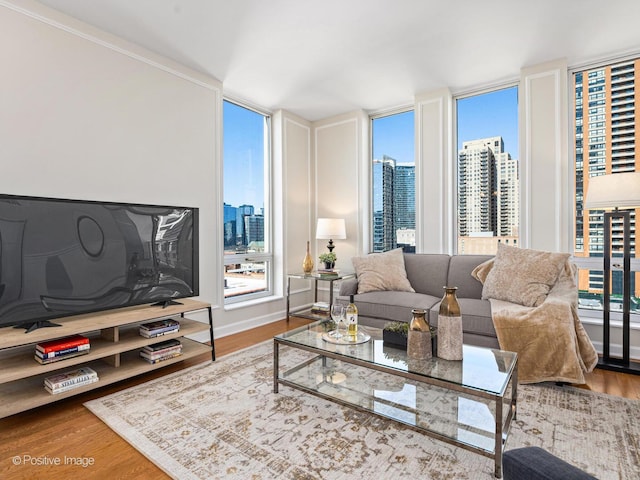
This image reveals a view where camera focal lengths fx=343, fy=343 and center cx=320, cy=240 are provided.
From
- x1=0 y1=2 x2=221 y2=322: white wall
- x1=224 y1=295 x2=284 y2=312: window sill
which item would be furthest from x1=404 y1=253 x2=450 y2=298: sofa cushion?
x1=0 y1=2 x2=221 y2=322: white wall

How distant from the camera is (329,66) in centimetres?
328

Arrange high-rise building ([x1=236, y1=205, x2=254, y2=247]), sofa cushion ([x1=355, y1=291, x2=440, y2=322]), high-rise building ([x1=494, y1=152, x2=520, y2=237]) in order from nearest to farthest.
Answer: sofa cushion ([x1=355, y1=291, x2=440, y2=322]) < high-rise building ([x1=494, y1=152, x2=520, y2=237]) < high-rise building ([x1=236, y1=205, x2=254, y2=247])

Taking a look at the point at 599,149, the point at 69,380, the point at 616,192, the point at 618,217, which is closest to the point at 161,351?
the point at 69,380

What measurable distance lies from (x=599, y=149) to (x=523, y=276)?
1525 millimetres

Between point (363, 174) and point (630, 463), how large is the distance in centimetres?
362

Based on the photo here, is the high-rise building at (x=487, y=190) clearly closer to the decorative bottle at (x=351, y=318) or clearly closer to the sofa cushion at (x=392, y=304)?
the sofa cushion at (x=392, y=304)

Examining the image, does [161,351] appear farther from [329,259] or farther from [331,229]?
[331,229]

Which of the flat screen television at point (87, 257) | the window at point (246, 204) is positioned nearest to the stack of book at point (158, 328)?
the flat screen television at point (87, 257)

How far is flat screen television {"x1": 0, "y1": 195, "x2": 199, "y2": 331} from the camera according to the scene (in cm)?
201

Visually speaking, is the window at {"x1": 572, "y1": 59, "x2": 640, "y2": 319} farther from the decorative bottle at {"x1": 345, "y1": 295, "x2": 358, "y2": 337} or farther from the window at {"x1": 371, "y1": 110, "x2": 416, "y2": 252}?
the decorative bottle at {"x1": 345, "y1": 295, "x2": 358, "y2": 337}

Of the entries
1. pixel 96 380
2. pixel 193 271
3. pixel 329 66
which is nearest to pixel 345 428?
pixel 96 380

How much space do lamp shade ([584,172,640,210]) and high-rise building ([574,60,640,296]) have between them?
2.21 feet

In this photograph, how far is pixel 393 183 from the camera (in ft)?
14.8

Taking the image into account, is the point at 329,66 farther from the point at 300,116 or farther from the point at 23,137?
the point at 23,137
